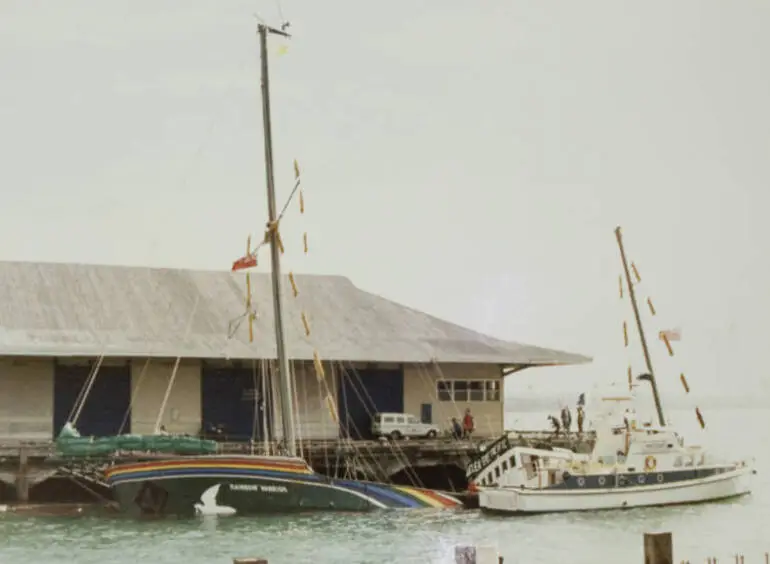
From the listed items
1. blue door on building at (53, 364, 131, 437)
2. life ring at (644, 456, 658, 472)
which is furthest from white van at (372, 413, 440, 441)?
blue door on building at (53, 364, 131, 437)

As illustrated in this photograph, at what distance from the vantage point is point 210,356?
1606 inches

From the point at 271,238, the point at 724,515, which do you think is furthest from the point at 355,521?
the point at 724,515

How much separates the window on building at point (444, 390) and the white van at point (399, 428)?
2335 mm

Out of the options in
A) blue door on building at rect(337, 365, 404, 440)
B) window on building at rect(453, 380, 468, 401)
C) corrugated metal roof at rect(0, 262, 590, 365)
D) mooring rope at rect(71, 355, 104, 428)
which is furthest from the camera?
window on building at rect(453, 380, 468, 401)

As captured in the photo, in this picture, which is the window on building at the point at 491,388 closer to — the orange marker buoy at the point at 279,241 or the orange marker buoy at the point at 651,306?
the orange marker buoy at the point at 651,306

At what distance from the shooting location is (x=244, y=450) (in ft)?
128

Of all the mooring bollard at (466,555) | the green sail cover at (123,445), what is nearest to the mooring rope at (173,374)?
the green sail cover at (123,445)

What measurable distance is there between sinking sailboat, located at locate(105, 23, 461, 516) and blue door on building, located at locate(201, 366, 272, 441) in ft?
22.8

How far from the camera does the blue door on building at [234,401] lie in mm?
42312

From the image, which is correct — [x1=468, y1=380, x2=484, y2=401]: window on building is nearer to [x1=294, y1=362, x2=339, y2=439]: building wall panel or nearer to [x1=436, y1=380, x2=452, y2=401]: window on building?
[x1=436, y1=380, x2=452, y2=401]: window on building

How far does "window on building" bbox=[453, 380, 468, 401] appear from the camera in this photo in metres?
45.3

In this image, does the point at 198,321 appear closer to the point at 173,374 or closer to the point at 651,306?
the point at 173,374

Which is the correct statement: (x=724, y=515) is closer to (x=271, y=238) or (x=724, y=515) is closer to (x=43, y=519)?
(x=271, y=238)

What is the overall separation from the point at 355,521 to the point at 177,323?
1007 centimetres
